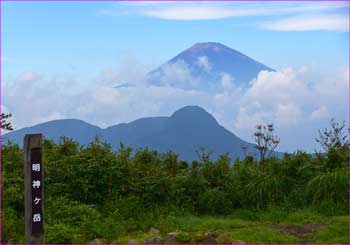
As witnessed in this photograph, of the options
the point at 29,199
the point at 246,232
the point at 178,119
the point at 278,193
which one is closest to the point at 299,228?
the point at 246,232

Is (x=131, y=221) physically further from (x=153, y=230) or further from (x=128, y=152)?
(x=128, y=152)

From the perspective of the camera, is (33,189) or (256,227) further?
(256,227)

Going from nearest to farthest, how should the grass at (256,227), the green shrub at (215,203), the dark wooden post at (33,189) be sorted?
the dark wooden post at (33,189), the grass at (256,227), the green shrub at (215,203)

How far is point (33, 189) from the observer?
6324 mm

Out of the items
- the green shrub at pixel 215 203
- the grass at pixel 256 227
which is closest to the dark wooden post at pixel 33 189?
the grass at pixel 256 227

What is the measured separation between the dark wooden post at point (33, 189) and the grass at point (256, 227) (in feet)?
6.17

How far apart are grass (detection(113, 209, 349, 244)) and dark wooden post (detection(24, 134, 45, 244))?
1882 mm

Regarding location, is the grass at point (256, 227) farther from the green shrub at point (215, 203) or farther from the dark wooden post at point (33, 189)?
the dark wooden post at point (33, 189)

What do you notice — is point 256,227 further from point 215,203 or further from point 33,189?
point 33,189

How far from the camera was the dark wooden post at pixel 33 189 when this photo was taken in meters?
6.32

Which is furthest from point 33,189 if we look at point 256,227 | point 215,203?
point 215,203

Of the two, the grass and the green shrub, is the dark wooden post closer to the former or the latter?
the grass

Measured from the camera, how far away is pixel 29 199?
249 inches

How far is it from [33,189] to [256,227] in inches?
139
